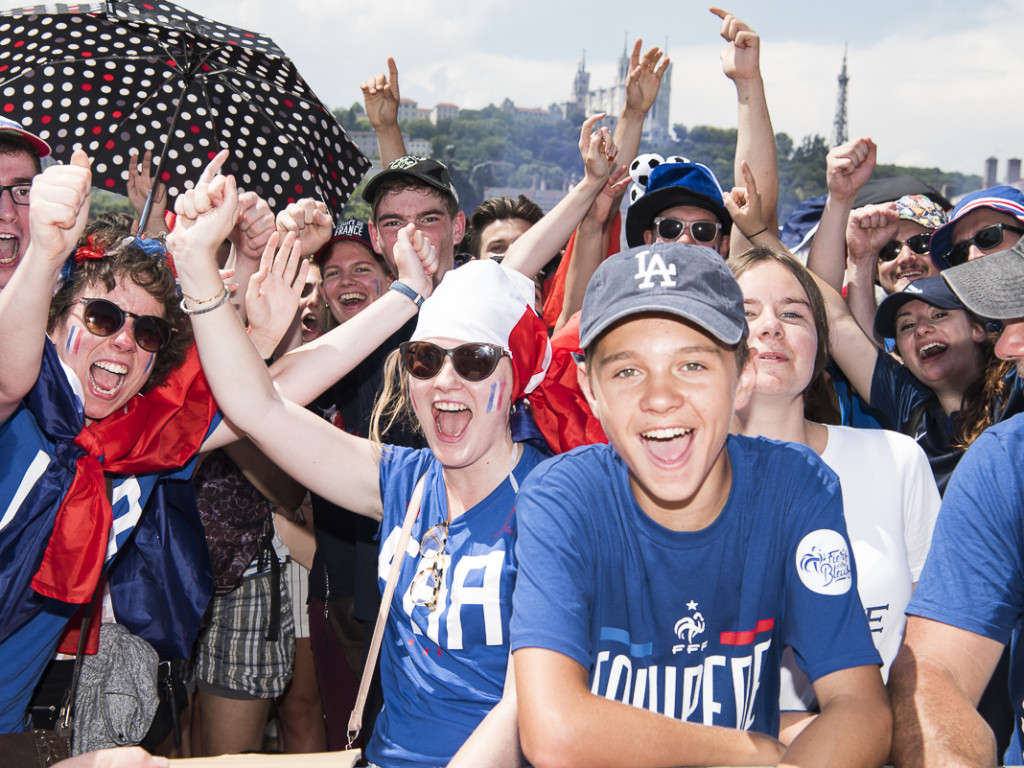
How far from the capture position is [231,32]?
12.3 ft

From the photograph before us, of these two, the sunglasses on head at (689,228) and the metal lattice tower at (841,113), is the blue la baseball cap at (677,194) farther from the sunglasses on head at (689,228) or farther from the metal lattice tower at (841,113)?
the metal lattice tower at (841,113)

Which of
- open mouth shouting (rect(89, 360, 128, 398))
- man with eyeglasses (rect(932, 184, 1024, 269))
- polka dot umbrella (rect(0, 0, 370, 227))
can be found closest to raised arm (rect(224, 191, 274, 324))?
open mouth shouting (rect(89, 360, 128, 398))

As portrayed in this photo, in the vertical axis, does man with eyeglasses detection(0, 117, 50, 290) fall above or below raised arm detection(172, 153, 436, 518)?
above

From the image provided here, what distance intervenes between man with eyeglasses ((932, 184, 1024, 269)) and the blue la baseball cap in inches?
35.2

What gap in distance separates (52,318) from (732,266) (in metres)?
2.17

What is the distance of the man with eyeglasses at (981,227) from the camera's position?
11.2 feet

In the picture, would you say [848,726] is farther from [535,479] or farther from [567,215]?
[567,215]

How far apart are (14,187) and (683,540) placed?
216cm

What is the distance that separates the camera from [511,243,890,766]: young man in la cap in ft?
5.77

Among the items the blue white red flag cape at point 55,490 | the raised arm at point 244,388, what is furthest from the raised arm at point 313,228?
the blue white red flag cape at point 55,490

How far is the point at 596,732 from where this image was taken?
62.8 inches

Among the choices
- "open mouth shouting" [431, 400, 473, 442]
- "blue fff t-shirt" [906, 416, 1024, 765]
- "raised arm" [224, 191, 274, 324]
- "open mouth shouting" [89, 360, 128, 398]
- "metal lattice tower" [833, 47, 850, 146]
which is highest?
"metal lattice tower" [833, 47, 850, 146]

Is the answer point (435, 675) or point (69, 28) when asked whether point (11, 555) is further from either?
point (69, 28)

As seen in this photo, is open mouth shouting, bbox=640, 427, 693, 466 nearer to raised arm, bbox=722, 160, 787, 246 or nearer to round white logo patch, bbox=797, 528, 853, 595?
round white logo patch, bbox=797, 528, 853, 595
